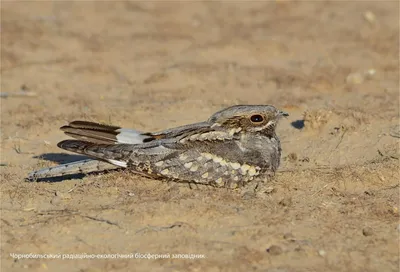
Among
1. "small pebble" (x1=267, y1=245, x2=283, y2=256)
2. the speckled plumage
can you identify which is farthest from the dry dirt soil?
the speckled plumage

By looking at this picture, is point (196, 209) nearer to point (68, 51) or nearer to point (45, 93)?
point (45, 93)

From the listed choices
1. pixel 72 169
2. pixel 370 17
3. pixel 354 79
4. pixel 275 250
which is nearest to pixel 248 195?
pixel 275 250

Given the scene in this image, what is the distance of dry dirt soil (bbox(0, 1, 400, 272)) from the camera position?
16.6 ft

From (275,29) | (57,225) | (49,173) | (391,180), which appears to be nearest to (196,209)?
(57,225)

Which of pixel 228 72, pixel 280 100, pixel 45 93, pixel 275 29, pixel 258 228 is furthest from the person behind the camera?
pixel 275 29

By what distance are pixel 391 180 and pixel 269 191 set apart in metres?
1.01

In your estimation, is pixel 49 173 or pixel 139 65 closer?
pixel 49 173

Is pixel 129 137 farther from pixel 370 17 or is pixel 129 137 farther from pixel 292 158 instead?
pixel 370 17

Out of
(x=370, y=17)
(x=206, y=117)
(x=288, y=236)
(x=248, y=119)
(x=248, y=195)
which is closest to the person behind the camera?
(x=288, y=236)

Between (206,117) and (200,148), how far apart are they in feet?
7.04

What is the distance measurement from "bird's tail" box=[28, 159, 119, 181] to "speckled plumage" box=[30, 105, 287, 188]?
0.05 feet

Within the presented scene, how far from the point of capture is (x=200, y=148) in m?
5.93

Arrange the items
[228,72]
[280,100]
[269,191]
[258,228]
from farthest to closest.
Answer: [228,72], [280,100], [269,191], [258,228]

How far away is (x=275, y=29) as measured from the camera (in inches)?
491
